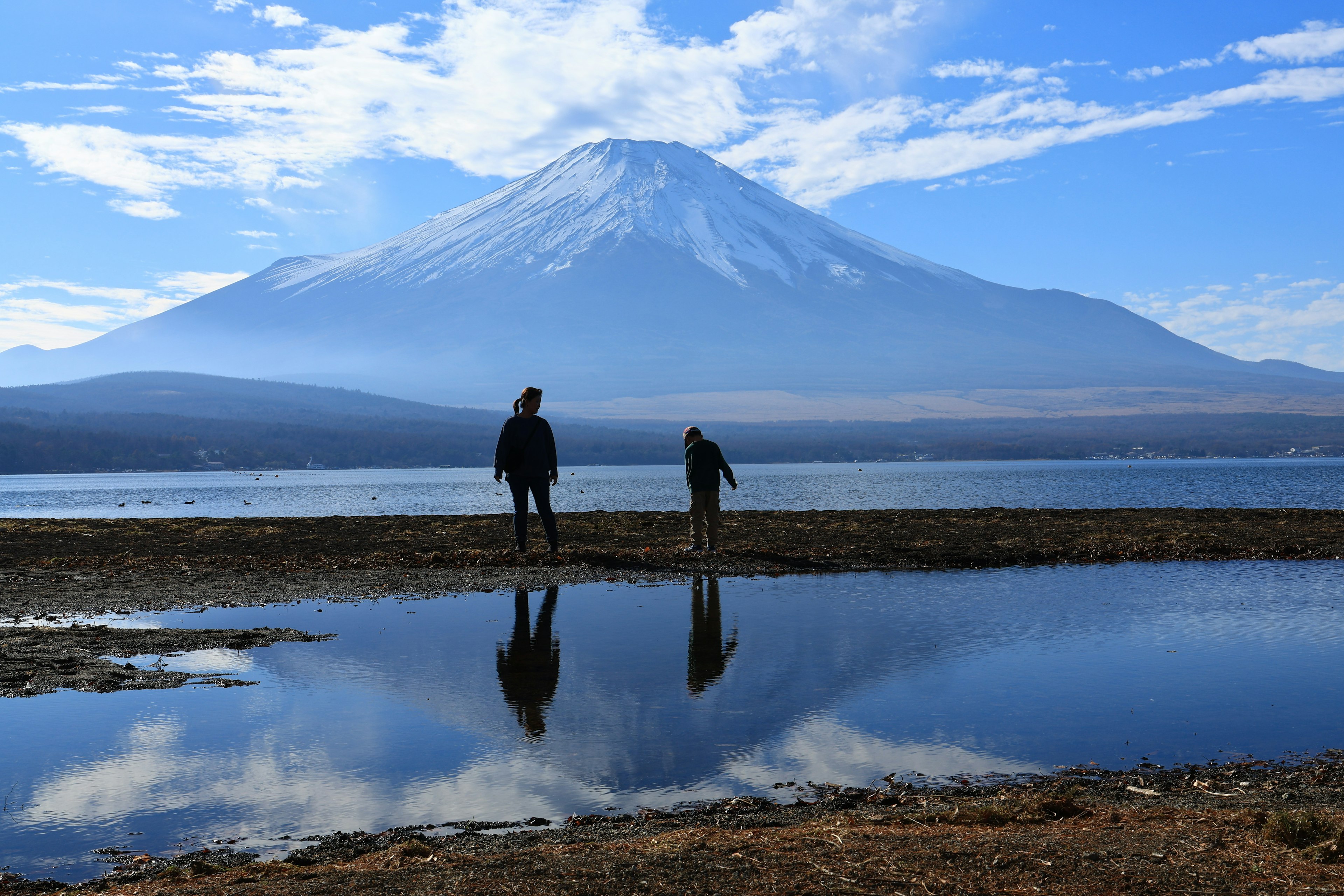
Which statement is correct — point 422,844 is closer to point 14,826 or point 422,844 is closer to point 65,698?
point 14,826

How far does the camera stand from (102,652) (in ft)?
28.5

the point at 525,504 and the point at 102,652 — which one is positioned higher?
the point at 525,504

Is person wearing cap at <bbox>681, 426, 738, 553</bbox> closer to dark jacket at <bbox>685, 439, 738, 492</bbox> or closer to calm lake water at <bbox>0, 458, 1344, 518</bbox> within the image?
dark jacket at <bbox>685, 439, 738, 492</bbox>

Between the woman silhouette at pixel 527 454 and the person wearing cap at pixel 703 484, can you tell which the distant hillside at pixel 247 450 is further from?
the woman silhouette at pixel 527 454

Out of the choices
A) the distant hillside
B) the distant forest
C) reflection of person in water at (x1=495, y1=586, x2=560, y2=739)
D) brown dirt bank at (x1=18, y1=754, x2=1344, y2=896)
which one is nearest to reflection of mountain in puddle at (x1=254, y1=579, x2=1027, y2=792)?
reflection of person in water at (x1=495, y1=586, x2=560, y2=739)

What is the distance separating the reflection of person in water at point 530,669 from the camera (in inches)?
262

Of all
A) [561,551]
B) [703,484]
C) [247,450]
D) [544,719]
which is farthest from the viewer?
[247,450]

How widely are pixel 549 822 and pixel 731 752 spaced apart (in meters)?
1.38

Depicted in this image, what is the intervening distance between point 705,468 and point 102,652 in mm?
9217

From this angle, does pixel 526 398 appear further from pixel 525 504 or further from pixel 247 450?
pixel 247 450

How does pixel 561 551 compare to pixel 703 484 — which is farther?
pixel 561 551

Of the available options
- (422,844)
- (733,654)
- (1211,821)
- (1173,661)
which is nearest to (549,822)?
(422,844)

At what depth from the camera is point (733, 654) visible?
8.51 m

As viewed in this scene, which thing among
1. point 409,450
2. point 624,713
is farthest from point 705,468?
point 409,450
